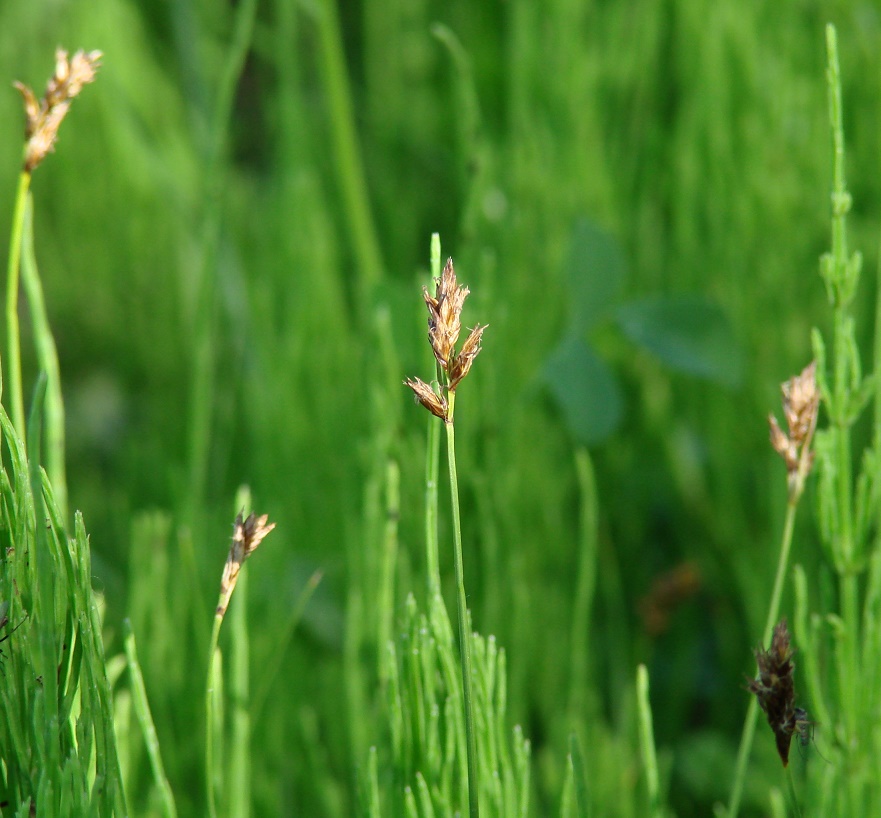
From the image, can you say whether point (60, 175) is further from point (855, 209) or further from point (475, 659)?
point (475, 659)

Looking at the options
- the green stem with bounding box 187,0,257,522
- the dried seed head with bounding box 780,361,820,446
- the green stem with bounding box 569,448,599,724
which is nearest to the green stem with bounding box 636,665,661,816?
the dried seed head with bounding box 780,361,820,446

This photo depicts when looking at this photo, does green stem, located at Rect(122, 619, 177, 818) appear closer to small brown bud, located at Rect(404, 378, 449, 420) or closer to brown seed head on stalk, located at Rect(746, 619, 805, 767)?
small brown bud, located at Rect(404, 378, 449, 420)

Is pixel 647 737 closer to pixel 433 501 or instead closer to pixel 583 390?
pixel 433 501

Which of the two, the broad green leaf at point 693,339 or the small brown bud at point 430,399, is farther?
the broad green leaf at point 693,339

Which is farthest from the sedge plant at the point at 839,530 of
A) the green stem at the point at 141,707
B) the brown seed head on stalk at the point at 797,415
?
the green stem at the point at 141,707

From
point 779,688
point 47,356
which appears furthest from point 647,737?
point 47,356

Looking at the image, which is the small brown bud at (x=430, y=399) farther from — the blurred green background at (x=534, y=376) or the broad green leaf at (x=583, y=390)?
the broad green leaf at (x=583, y=390)

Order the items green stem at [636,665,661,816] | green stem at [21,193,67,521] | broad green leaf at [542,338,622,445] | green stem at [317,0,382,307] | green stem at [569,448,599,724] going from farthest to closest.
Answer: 1. green stem at [317,0,382,307]
2. broad green leaf at [542,338,622,445]
3. green stem at [569,448,599,724]
4. green stem at [21,193,67,521]
5. green stem at [636,665,661,816]

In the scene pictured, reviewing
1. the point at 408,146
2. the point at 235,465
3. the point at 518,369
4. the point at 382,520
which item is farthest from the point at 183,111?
the point at 382,520
